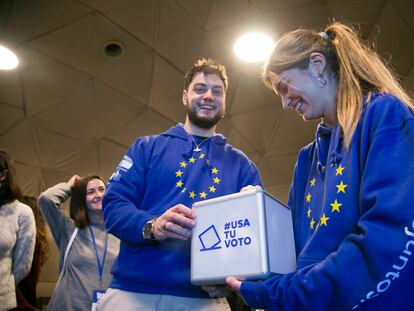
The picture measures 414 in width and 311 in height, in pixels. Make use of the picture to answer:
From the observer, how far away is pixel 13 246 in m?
2.08

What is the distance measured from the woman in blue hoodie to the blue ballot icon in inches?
4.1

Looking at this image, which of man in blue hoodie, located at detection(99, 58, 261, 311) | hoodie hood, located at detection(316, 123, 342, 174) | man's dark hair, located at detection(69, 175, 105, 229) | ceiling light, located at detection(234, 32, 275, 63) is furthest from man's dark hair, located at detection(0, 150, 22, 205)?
ceiling light, located at detection(234, 32, 275, 63)

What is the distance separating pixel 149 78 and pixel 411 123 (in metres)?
4.85

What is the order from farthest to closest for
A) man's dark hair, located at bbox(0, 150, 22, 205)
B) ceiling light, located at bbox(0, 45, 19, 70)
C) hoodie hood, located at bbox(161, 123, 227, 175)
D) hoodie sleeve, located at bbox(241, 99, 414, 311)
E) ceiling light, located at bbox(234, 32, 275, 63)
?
ceiling light, located at bbox(234, 32, 275, 63) < ceiling light, located at bbox(0, 45, 19, 70) < man's dark hair, located at bbox(0, 150, 22, 205) < hoodie hood, located at bbox(161, 123, 227, 175) < hoodie sleeve, located at bbox(241, 99, 414, 311)

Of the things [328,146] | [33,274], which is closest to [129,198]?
[328,146]

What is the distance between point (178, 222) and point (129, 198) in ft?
1.30

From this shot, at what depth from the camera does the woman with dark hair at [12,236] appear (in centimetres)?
199

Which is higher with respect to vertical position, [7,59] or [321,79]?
[7,59]

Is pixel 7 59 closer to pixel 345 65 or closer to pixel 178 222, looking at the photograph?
pixel 178 222

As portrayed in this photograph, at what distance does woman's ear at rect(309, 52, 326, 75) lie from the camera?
988 mm

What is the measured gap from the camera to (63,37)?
4.49 meters

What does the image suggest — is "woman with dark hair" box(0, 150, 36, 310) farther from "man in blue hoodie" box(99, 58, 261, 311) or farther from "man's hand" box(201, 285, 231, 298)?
"man's hand" box(201, 285, 231, 298)

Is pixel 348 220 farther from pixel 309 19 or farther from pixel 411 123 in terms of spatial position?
pixel 309 19

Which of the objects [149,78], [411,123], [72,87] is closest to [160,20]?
[149,78]
